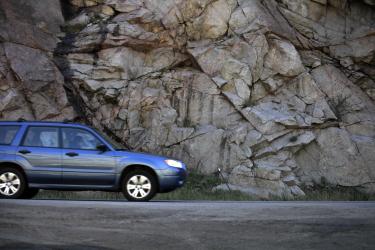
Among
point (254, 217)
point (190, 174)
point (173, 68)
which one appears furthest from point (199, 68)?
point (254, 217)

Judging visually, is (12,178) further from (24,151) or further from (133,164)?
(133,164)

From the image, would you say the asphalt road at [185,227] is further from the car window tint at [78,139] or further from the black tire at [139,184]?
the car window tint at [78,139]

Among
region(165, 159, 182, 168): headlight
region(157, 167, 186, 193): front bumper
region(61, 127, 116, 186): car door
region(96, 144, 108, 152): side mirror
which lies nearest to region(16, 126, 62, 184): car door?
region(61, 127, 116, 186): car door

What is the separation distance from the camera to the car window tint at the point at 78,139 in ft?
37.9

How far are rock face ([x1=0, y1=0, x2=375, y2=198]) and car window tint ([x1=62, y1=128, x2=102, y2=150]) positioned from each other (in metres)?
10.2

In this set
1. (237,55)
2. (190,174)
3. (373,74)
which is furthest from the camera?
(373,74)

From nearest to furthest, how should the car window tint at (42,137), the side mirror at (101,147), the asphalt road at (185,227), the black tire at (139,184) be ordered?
the asphalt road at (185,227) < the black tire at (139,184) < the side mirror at (101,147) < the car window tint at (42,137)

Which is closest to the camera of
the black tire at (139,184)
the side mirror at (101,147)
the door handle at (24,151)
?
the black tire at (139,184)

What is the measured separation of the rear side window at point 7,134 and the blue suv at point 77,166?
21mm

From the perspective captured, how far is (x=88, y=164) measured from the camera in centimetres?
1133

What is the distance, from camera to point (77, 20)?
984 inches

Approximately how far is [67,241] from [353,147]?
18.6 metres

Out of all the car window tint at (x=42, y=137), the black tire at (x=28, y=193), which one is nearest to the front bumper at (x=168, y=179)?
the car window tint at (x=42, y=137)

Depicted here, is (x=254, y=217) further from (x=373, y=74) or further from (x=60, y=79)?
(x=373, y=74)
